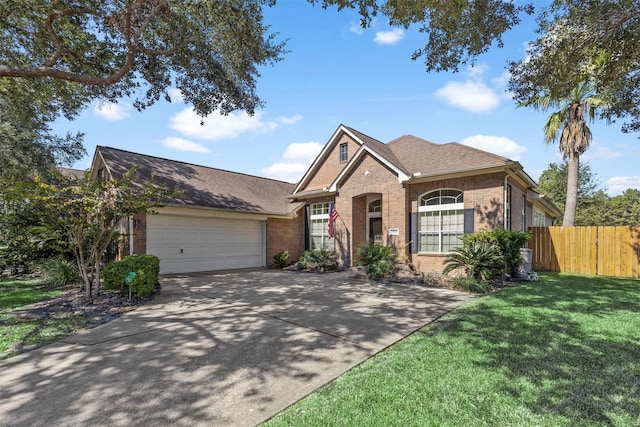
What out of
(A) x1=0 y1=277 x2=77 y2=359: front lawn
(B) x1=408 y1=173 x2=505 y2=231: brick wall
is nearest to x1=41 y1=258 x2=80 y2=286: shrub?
(A) x1=0 y1=277 x2=77 y2=359: front lawn

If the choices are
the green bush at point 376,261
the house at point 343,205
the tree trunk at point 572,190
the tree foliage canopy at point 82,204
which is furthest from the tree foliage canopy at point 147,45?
the tree trunk at point 572,190

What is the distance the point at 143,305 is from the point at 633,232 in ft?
59.3

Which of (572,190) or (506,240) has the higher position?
(572,190)

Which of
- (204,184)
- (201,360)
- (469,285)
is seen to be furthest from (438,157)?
(201,360)

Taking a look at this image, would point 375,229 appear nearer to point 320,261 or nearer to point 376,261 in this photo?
point 320,261

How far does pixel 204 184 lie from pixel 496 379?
1489 cm

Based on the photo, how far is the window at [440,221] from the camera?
39.9ft

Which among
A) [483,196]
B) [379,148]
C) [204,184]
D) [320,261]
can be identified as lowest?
[320,261]

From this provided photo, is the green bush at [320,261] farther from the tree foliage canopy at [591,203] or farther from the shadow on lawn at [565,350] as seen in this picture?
the tree foliage canopy at [591,203]

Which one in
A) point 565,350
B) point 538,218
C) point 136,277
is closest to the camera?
point 565,350

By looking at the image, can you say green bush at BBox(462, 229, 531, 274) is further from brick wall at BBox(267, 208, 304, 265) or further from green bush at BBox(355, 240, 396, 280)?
brick wall at BBox(267, 208, 304, 265)

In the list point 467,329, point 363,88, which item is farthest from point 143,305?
point 363,88

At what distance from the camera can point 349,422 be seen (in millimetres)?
2795

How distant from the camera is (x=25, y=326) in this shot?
5695 mm
